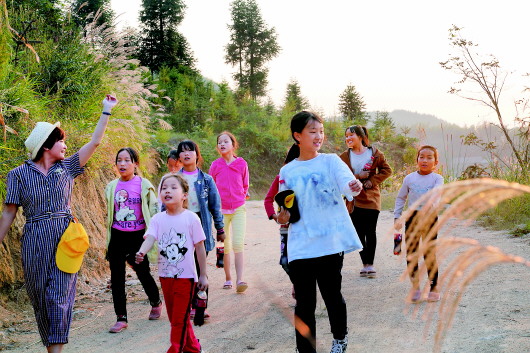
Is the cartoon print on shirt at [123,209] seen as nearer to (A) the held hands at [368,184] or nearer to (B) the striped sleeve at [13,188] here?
(B) the striped sleeve at [13,188]

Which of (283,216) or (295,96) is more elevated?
(295,96)

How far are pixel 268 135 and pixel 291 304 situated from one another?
22041 millimetres

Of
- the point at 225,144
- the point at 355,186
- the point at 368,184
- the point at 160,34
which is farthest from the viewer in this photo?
the point at 160,34

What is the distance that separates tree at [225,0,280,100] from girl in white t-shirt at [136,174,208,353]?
3200 centimetres

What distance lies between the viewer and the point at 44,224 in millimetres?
4297

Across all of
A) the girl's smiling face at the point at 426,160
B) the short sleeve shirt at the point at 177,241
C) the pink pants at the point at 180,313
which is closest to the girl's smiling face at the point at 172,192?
the short sleeve shirt at the point at 177,241

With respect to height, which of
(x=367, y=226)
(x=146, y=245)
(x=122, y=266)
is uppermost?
(x=146, y=245)

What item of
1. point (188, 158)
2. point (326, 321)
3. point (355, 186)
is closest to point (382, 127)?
point (188, 158)

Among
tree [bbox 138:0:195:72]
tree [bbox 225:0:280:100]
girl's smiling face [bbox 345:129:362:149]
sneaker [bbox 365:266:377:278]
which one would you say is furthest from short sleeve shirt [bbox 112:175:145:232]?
tree [bbox 225:0:280:100]

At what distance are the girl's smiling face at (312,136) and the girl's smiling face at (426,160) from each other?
226 centimetres

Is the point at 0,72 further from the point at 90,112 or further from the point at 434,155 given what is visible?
the point at 434,155

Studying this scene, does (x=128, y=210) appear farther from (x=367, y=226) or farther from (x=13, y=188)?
(x=367, y=226)

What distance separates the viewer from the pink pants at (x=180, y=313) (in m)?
4.38

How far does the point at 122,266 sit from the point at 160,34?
28.7 metres
